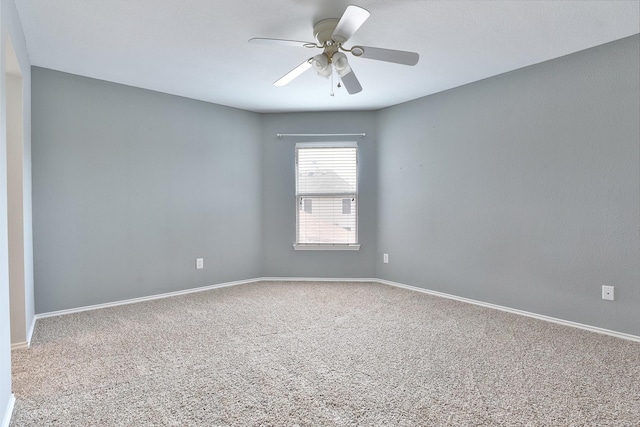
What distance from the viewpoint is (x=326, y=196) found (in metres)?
4.80

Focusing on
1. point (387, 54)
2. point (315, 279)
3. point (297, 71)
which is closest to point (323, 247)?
point (315, 279)

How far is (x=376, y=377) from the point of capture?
2.10 m

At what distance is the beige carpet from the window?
1.45 m

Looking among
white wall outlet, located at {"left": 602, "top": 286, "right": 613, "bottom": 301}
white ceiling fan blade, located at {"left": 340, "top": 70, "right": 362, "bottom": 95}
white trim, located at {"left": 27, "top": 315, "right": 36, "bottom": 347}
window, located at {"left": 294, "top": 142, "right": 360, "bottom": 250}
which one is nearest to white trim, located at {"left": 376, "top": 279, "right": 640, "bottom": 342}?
white wall outlet, located at {"left": 602, "top": 286, "right": 613, "bottom": 301}

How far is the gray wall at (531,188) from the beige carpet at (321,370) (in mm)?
377

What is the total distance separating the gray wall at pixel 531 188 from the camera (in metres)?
2.80

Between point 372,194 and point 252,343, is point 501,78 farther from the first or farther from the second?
point 252,343

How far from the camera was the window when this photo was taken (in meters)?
4.79

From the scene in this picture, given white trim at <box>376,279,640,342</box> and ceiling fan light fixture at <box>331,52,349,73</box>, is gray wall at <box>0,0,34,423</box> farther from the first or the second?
white trim at <box>376,279,640,342</box>

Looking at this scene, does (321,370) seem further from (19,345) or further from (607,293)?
(607,293)

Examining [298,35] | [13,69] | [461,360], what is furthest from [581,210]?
[13,69]

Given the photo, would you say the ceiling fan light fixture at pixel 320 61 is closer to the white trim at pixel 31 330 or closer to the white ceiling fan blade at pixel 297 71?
the white ceiling fan blade at pixel 297 71

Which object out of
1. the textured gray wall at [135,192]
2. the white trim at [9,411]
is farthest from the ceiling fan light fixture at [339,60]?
the white trim at [9,411]

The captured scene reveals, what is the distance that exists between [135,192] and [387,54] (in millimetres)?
2923
